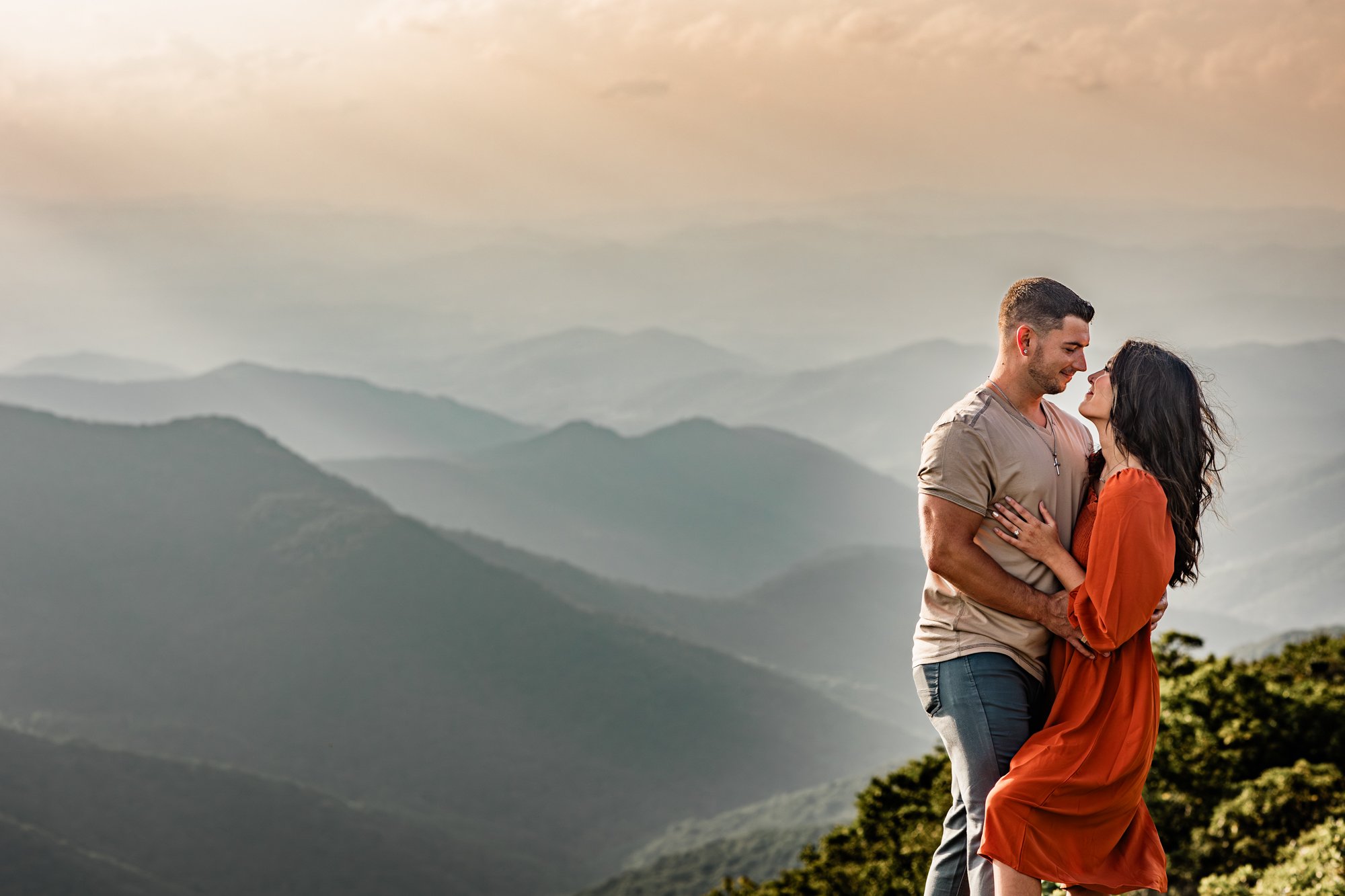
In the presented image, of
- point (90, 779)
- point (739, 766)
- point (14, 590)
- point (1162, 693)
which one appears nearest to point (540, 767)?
point (739, 766)

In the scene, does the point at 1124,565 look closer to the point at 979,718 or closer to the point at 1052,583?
the point at 1052,583

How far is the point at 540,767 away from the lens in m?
117

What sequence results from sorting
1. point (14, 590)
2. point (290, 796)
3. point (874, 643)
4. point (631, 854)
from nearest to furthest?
point (290, 796)
point (631, 854)
point (14, 590)
point (874, 643)

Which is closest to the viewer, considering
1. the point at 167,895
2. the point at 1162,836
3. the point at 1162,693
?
the point at 1162,836

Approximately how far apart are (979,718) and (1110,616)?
2.12 ft

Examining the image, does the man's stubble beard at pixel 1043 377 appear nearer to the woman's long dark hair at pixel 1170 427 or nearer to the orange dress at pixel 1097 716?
the woman's long dark hair at pixel 1170 427

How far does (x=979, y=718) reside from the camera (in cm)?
443

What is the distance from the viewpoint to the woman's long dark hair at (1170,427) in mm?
4352

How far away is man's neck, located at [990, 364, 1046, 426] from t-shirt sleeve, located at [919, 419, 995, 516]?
33cm

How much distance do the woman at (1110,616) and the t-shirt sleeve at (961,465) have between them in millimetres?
125

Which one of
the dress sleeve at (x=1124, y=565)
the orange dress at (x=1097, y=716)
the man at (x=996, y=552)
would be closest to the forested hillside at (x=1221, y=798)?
the orange dress at (x=1097, y=716)

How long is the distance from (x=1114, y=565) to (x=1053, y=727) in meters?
0.69

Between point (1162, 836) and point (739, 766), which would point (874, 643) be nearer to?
point (739, 766)

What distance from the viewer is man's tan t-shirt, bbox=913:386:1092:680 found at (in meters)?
4.36
